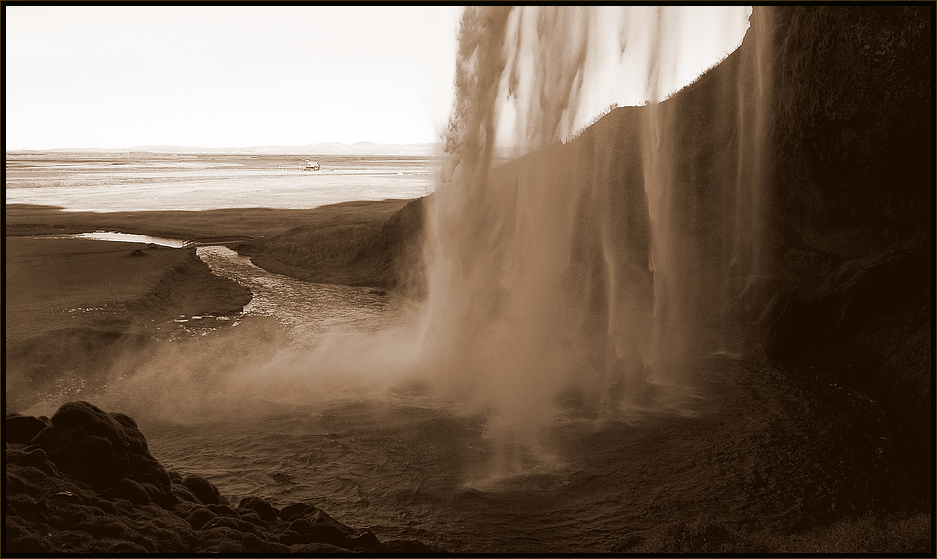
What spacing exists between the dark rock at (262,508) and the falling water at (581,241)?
4187 millimetres

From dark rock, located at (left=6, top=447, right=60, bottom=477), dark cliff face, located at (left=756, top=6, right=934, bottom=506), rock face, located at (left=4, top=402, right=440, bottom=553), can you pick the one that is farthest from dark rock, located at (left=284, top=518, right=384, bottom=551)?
dark cliff face, located at (left=756, top=6, right=934, bottom=506)

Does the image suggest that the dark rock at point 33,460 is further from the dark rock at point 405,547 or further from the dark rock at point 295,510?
the dark rock at point 405,547

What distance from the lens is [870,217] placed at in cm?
1497

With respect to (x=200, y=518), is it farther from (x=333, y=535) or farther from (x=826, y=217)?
(x=826, y=217)

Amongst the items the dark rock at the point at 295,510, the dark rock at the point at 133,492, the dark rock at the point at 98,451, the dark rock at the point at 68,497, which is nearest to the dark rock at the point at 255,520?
the dark rock at the point at 295,510

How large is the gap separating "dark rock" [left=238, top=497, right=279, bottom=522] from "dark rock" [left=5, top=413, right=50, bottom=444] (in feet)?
8.13

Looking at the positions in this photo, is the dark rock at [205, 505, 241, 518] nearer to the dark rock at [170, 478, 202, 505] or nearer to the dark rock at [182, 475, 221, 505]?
the dark rock at [170, 478, 202, 505]

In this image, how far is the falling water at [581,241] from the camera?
1438cm

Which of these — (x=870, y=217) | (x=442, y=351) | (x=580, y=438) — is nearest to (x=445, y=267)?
(x=442, y=351)

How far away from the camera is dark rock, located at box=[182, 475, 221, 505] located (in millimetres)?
8156

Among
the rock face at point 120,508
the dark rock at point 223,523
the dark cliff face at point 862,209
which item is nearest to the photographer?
the rock face at point 120,508

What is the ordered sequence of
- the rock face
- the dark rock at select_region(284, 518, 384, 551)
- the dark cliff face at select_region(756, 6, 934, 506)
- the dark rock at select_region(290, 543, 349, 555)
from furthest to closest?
the dark cliff face at select_region(756, 6, 934, 506) < the dark rock at select_region(284, 518, 384, 551) < the dark rock at select_region(290, 543, 349, 555) < the rock face

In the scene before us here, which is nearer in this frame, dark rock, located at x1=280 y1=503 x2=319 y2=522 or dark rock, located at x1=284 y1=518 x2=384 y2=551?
dark rock, located at x1=284 y1=518 x2=384 y2=551

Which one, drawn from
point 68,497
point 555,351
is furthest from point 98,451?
point 555,351
